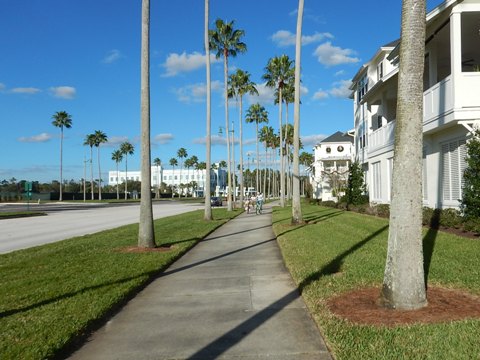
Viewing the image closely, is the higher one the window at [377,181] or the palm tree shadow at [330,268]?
the window at [377,181]

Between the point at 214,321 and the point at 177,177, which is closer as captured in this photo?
the point at 214,321

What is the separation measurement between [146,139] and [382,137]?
596 inches

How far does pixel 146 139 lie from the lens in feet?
42.8

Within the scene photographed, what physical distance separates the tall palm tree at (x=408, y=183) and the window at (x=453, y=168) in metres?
9.85

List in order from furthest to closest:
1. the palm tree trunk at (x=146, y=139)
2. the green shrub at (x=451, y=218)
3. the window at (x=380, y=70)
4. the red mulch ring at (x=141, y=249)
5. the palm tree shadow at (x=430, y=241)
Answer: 1. the window at (x=380, y=70)
2. the green shrub at (x=451, y=218)
3. the palm tree trunk at (x=146, y=139)
4. the red mulch ring at (x=141, y=249)
5. the palm tree shadow at (x=430, y=241)

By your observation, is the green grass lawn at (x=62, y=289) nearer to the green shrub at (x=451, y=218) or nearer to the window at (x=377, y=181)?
the green shrub at (x=451, y=218)

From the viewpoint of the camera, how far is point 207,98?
25.4 meters

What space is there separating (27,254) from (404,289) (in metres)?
10.9

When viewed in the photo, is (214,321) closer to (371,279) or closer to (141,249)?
(371,279)

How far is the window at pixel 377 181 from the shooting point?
2573 cm

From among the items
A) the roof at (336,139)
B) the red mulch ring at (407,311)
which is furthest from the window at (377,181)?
the roof at (336,139)

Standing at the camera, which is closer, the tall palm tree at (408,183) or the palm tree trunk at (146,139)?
the tall palm tree at (408,183)

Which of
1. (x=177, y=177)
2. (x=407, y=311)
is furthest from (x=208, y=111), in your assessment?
(x=177, y=177)

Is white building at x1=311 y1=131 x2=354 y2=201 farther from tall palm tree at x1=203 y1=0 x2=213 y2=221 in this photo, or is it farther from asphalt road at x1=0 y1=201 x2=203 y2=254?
tall palm tree at x1=203 y1=0 x2=213 y2=221
